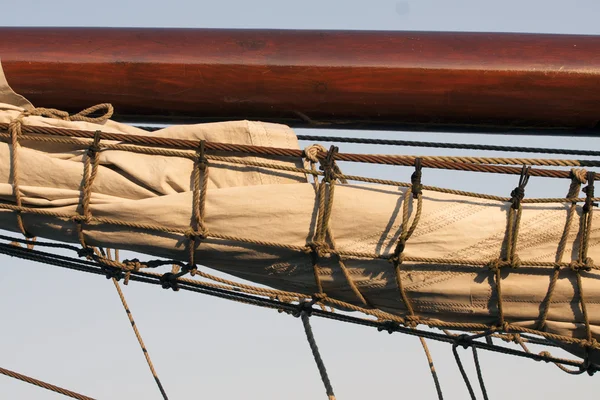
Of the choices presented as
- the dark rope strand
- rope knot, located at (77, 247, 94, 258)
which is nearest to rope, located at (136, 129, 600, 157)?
the dark rope strand

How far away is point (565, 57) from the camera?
3.43 meters

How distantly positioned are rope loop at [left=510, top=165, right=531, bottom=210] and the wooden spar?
0.40 metres

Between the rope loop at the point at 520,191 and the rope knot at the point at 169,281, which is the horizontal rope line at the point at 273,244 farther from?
the rope knot at the point at 169,281

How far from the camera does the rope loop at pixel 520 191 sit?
3.09m

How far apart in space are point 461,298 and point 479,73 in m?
0.81

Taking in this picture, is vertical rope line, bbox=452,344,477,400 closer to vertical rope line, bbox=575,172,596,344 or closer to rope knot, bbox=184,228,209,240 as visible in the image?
vertical rope line, bbox=575,172,596,344

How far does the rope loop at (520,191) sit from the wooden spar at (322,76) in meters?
0.40

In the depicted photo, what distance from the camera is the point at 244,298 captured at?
3615 millimetres

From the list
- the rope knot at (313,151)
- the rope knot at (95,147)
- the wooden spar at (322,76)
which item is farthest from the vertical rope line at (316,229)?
the rope knot at (95,147)

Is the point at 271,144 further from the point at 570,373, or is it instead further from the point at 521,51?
the point at 570,373

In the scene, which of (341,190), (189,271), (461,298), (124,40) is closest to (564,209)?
(461,298)

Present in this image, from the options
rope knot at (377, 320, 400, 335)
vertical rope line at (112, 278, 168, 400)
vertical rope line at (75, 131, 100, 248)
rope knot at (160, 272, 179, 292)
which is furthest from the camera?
vertical rope line at (112, 278, 168, 400)

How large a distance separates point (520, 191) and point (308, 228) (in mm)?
678

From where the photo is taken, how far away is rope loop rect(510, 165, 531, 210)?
10.1 feet
